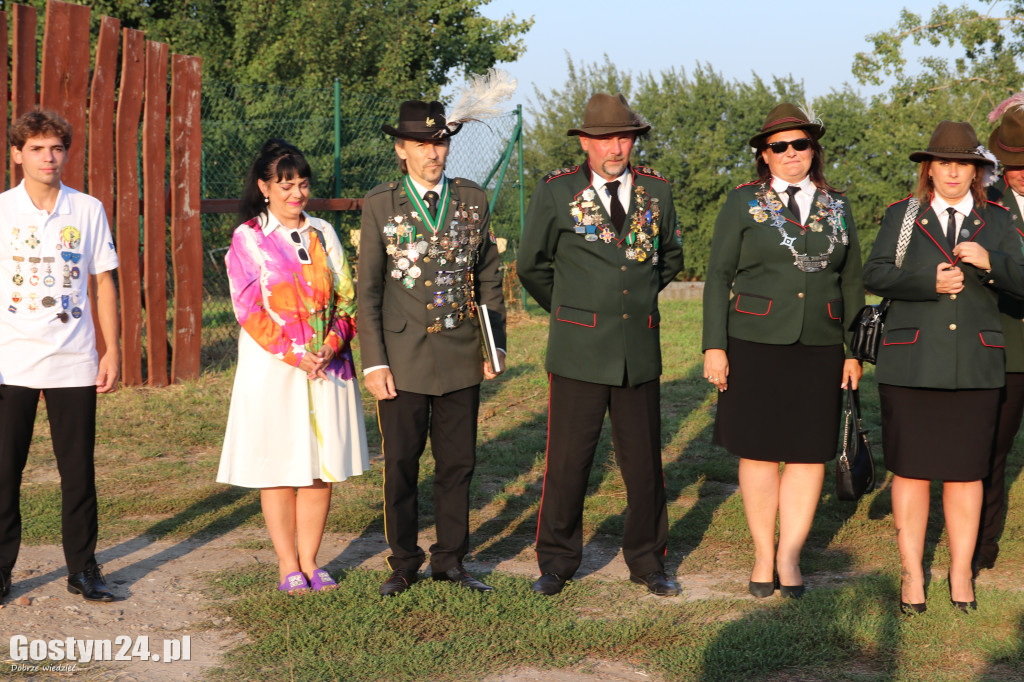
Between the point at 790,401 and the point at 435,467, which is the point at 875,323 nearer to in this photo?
the point at 790,401

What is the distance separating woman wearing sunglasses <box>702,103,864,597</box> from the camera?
176 inches

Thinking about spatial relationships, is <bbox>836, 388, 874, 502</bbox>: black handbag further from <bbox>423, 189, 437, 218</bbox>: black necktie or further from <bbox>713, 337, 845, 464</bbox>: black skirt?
<bbox>423, 189, 437, 218</bbox>: black necktie

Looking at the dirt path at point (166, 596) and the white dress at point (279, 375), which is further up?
the white dress at point (279, 375)

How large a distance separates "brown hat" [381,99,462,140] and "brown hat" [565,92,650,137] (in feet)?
1.91

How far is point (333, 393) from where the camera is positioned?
14.8 feet

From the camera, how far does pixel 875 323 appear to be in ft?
14.5

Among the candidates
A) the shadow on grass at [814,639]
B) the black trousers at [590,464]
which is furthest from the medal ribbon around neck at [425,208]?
the shadow on grass at [814,639]

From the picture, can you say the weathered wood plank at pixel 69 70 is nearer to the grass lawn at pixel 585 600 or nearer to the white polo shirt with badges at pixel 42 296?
the grass lawn at pixel 585 600

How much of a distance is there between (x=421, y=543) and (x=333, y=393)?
1.22 meters

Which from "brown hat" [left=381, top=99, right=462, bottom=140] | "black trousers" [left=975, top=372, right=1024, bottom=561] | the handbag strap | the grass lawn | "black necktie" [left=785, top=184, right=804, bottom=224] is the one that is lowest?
the grass lawn

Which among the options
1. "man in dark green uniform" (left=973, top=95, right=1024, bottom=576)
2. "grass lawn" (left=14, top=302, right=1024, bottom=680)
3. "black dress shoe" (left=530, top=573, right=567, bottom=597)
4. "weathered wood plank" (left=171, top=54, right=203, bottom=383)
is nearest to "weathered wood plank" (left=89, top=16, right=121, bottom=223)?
"weathered wood plank" (left=171, top=54, right=203, bottom=383)

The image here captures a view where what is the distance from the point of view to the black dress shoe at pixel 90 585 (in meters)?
4.45

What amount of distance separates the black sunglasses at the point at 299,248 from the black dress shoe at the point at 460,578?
151 cm

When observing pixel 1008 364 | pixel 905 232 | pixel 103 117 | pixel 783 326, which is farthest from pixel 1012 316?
pixel 103 117
